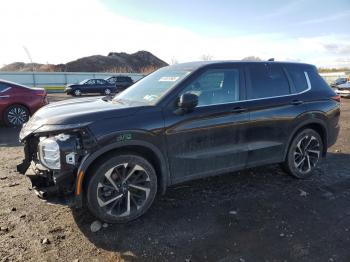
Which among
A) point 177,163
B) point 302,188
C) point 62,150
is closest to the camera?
point 62,150

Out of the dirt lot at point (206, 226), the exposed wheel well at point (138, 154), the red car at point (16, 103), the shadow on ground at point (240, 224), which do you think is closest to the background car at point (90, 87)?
the red car at point (16, 103)

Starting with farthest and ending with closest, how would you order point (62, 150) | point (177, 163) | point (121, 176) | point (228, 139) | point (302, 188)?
point (302, 188) < point (228, 139) < point (177, 163) < point (121, 176) < point (62, 150)

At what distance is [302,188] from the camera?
5094 mm

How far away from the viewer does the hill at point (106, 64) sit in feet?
216

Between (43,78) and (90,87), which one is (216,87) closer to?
(90,87)

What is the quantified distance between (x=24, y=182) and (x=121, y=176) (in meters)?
2.23

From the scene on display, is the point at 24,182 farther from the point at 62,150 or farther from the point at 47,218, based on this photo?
the point at 62,150

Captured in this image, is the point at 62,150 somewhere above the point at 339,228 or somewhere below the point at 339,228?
above

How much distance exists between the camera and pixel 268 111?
15.9 feet

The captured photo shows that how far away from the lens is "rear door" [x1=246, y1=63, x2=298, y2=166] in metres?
4.73

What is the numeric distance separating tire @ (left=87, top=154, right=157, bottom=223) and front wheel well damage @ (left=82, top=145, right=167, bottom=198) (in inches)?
1.9

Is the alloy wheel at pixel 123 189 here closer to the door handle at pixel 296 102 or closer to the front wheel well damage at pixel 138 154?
the front wheel well damage at pixel 138 154

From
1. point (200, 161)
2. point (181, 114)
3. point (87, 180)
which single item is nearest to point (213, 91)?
point (181, 114)

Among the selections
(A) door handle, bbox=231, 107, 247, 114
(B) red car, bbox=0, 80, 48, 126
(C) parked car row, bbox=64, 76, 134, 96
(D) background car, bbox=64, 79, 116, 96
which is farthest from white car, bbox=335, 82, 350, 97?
(A) door handle, bbox=231, 107, 247, 114
